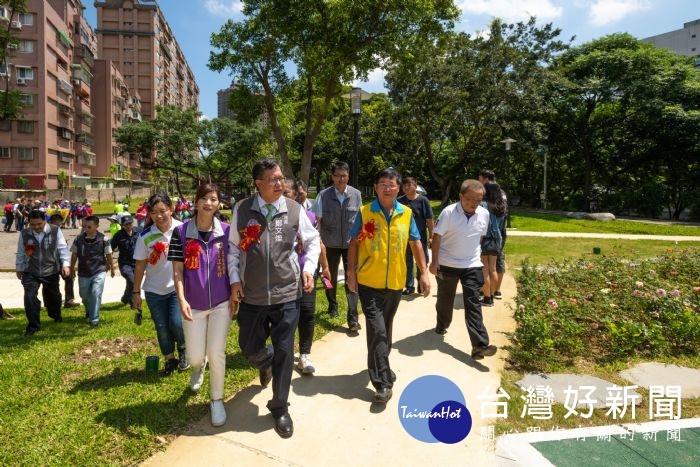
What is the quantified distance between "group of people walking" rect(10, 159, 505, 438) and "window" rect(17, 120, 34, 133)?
5069 cm

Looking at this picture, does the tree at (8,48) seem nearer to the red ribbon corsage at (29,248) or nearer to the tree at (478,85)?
the red ribbon corsage at (29,248)

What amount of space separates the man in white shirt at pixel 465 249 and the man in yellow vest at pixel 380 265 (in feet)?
3.12

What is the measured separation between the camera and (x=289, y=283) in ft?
11.2

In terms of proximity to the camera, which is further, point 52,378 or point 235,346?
point 235,346

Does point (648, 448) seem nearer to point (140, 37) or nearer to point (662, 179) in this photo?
point (662, 179)

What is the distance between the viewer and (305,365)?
4.34m

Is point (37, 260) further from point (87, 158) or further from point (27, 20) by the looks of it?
point (87, 158)

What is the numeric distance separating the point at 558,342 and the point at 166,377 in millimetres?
4179

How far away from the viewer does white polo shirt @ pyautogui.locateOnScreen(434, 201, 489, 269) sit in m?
4.89

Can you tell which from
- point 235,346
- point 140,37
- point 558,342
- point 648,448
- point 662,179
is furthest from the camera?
point 140,37

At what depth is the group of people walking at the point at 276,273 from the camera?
3381 mm

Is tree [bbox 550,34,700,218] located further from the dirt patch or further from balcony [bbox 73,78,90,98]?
balcony [bbox 73,78,90,98]

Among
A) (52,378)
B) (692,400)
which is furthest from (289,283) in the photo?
(692,400)

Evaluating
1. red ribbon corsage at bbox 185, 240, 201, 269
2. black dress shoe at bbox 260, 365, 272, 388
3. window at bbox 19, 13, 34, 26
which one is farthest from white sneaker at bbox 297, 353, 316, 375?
window at bbox 19, 13, 34, 26
